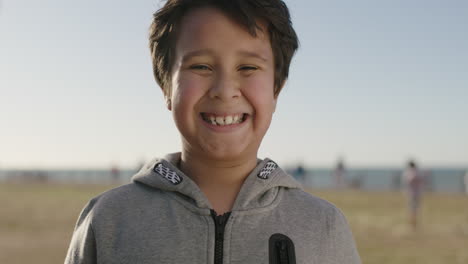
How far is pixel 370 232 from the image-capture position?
15.4m

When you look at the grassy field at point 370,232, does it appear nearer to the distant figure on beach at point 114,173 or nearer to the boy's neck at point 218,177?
the boy's neck at point 218,177

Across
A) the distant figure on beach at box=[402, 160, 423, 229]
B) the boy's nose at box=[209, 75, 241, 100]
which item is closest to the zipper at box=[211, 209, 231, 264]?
the boy's nose at box=[209, 75, 241, 100]

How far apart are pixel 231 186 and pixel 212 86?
521mm

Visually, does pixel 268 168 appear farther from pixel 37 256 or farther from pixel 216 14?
pixel 37 256

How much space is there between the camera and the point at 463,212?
2112 cm

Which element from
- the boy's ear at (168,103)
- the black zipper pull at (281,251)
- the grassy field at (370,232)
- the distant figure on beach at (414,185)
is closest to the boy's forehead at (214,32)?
the boy's ear at (168,103)

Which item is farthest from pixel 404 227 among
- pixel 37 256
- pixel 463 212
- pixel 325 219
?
pixel 325 219

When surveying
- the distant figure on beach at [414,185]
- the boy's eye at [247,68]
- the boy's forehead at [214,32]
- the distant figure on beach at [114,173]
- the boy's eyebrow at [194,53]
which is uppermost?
the boy's forehead at [214,32]

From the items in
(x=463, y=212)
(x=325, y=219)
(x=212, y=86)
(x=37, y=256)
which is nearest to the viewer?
(x=212, y=86)

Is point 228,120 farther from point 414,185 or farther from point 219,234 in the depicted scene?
point 414,185

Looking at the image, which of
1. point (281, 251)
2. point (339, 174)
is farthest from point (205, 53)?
point (339, 174)

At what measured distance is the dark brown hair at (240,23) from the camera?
8.41 ft

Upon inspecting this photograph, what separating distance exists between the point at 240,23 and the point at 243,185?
→ 78 cm

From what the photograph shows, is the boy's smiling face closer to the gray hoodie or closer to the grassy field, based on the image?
the gray hoodie
